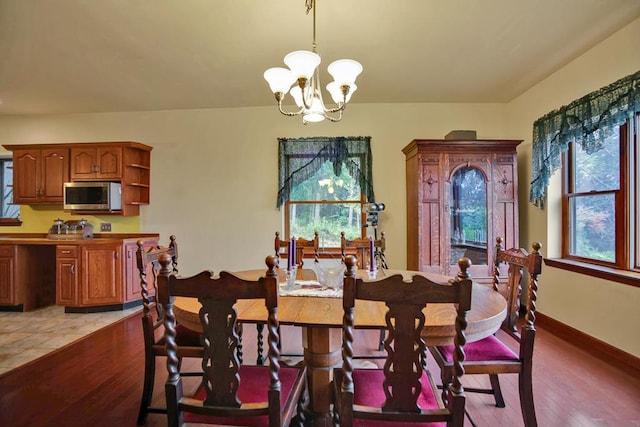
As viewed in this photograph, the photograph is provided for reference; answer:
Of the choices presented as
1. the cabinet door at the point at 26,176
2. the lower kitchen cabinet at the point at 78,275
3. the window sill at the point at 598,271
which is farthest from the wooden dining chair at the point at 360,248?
the cabinet door at the point at 26,176

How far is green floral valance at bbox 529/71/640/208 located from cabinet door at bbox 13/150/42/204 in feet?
20.0

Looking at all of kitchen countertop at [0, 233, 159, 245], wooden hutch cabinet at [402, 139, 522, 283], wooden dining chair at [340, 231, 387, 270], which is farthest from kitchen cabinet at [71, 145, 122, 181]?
wooden hutch cabinet at [402, 139, 522, 283]

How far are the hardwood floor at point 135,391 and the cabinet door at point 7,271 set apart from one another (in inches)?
69.5

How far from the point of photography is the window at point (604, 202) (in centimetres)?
242

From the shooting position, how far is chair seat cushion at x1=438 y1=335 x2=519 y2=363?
1.48 meters

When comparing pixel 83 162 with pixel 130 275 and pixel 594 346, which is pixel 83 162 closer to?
pixel 130 275

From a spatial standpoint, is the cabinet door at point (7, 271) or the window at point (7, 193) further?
the window at point (7, 193)

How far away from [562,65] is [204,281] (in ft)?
12.3

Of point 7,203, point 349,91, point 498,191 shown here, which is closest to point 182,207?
point 7,203

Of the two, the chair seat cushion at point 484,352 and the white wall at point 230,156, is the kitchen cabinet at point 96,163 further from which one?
the chair seat cushion at point 484,352

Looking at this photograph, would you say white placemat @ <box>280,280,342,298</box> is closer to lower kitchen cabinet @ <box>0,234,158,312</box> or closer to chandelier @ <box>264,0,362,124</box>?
chandelier @ <box>264,0,362,124</box>

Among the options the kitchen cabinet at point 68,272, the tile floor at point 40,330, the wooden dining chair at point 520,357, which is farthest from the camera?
the kitchen cabinet at point 68,272

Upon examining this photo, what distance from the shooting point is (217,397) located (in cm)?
102

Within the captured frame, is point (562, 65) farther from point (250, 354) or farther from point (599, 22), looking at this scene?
point (250, 354)
